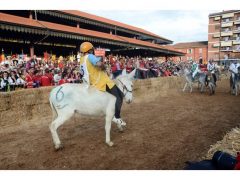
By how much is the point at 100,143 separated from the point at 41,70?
24.5 feet

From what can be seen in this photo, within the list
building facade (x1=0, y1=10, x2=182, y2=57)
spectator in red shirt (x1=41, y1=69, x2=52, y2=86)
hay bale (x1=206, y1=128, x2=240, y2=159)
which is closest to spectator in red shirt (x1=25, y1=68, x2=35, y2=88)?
spectator in red shirt (x1=41, y1=69, x2=52, y2=86)

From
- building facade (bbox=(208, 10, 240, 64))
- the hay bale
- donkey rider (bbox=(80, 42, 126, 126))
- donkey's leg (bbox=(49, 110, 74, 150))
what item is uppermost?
building facade (bbox=(208, 10, 240, 64))

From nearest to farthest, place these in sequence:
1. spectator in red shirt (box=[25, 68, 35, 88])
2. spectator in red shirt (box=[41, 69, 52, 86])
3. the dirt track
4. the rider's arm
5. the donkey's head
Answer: the dirt track
the rider's arm
the donkey's head
spectator in red shirt (box=[25, 68, 35, 88])
spectator in red shirt (box=[41, 69, 52, 86])

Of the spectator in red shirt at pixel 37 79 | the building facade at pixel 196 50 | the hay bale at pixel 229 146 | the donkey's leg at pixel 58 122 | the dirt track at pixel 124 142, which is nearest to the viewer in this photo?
the hay bale at pixel 229 146

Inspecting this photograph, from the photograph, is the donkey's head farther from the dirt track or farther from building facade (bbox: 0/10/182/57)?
building facade (bbox: 0/10/182/57)

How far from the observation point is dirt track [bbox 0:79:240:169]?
5.36m

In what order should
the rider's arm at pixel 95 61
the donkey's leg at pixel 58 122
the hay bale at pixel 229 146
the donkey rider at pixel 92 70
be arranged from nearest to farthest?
1. the hay bale at pixel 229 146
2. the donkey's leg at pixel 58 122
3. the rider's arm at pixel 95 61
4. the donkey rider at pixel 92 70

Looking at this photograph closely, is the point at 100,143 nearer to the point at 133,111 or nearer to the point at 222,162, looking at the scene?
the point at 222,162

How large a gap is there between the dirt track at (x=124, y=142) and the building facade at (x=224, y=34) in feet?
206

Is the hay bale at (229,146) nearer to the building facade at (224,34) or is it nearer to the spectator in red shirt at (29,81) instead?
the spectator in red shirt at (29,81)

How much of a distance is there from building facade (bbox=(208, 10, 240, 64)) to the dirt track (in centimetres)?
6266

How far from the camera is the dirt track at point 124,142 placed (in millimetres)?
5359

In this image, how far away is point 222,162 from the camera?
3846 millimetres

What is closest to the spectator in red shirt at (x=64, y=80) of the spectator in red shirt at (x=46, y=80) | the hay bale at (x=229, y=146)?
the spectator in red shirt at (x=46, y=80)
